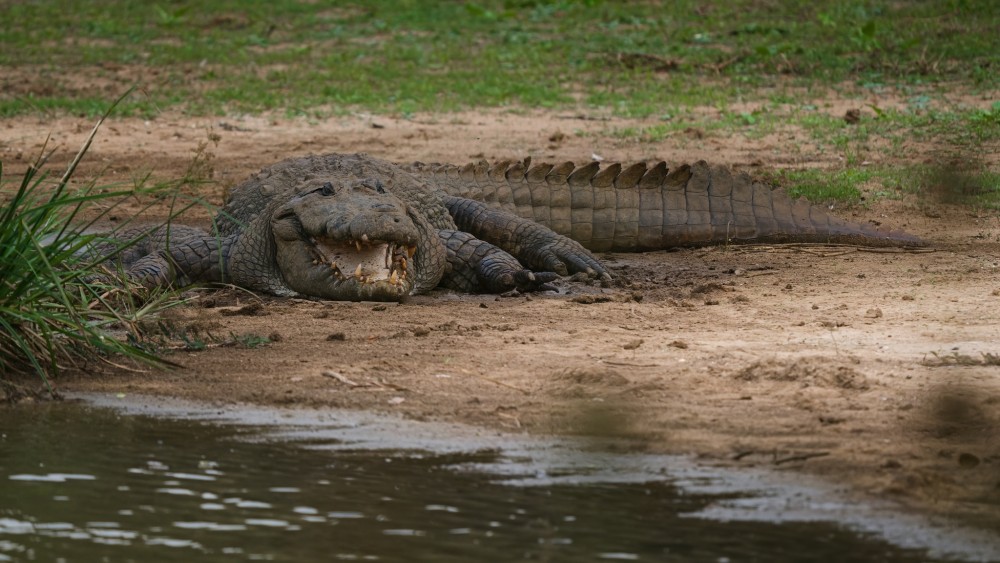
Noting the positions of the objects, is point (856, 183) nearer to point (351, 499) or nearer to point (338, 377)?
point (338, 377)

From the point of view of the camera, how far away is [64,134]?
39.2ft

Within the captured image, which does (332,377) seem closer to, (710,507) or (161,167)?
(710,507)

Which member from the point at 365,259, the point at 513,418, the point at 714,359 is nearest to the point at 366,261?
the point at 365,259

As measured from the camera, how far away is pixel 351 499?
4.35 metres

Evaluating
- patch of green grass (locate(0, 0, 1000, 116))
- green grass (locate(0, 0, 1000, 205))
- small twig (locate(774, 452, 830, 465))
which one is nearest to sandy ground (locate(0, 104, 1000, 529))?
small twig (locate(774, 452, 830, 465))

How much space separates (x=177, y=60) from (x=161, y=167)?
5306 millimetres

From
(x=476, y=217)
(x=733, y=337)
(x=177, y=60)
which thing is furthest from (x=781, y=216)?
(x=177, y=60)

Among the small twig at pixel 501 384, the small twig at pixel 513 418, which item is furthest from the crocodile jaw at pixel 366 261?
the small twig at pixel 513 418

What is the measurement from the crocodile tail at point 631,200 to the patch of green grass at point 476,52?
3.73 metres

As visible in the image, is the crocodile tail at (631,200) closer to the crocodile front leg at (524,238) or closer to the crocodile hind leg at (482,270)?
the crocodile front leg at (524,238)

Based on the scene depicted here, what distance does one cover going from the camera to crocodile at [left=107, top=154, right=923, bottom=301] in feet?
24.2

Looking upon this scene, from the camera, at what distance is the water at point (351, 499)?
393 centimetres

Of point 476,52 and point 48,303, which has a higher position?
point 476,52

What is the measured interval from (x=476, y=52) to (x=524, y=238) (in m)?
7.95
